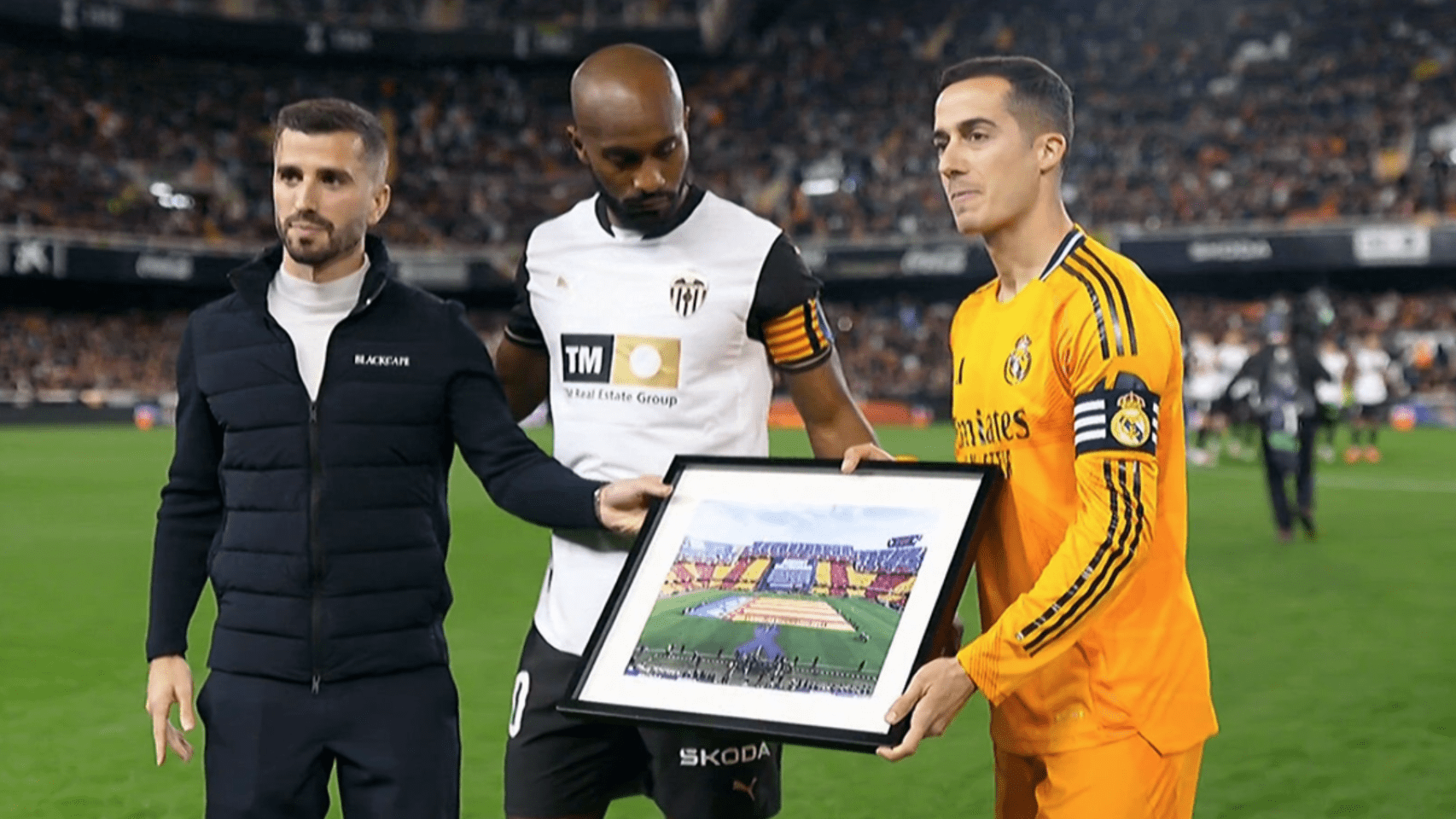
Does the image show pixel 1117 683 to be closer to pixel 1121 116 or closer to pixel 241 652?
pixel 241 652

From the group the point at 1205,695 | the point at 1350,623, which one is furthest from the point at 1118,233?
the point at 1205,695

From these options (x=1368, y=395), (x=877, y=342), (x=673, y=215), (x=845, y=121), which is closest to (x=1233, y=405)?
(x=1368, y=395)

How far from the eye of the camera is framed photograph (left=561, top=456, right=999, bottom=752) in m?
2.17

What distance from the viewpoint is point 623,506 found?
267cm

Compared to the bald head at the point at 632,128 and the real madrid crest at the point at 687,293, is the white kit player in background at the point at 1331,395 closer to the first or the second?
the real madrid crest at the point at 687,293

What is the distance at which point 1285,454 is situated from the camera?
34.8 feet

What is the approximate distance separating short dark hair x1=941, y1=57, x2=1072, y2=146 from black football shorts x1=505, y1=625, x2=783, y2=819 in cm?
135

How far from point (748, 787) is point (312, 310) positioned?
1.33 meters

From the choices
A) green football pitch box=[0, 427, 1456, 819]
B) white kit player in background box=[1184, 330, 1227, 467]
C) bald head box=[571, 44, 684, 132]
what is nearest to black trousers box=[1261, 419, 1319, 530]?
green football pitch box=[0, 427, 1456, 819]

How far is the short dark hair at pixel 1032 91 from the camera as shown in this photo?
2.41m

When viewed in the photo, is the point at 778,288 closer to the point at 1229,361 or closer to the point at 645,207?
the point at 645,207

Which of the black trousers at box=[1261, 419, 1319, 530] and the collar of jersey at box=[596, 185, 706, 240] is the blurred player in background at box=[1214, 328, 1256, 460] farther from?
the collar of jersey at box=[596, 185, 706, 240]

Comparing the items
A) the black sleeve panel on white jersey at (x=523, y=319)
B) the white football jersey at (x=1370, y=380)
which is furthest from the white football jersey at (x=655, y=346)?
the white football jersey at (x=1370, y=380)

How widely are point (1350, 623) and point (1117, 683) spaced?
6090 millimetres
